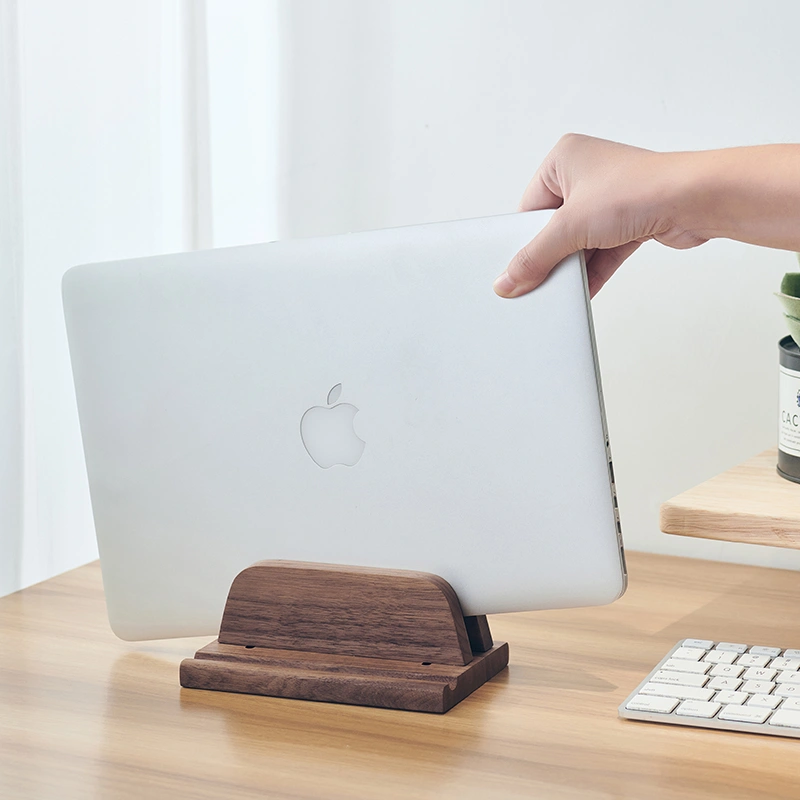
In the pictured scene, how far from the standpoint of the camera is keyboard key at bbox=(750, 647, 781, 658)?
2.83 feet

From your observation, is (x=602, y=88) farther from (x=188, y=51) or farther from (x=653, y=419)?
(x=188, y=51)

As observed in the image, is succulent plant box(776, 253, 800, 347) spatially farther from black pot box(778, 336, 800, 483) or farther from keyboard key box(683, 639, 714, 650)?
keyboard key box(683, 639, 714, 650)

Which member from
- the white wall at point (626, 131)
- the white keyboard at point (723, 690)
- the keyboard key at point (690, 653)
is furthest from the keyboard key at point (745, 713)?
the white wall at point (626, 131)

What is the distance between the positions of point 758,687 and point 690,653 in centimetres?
8

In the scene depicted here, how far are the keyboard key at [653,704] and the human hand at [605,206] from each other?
12.1 inches

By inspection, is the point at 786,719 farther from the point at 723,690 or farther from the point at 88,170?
the point at 88,170

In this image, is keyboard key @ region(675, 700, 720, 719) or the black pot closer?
keyboard key @ region(675, 700, 720, 719)

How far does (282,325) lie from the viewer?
830mm

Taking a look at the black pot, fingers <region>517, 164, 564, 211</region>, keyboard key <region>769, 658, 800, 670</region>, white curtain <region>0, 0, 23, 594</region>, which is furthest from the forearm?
white curtain <region>0, 0, 23, 594</region>

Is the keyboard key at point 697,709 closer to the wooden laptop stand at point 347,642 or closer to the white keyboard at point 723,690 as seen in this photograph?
the white keyboard at point 723,690

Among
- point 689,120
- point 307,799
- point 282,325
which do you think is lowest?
point 307,799

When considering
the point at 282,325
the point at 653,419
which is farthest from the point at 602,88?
the point at 282,325

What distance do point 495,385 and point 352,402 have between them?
0.12 meters

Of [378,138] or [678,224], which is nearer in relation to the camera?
[678,224]
